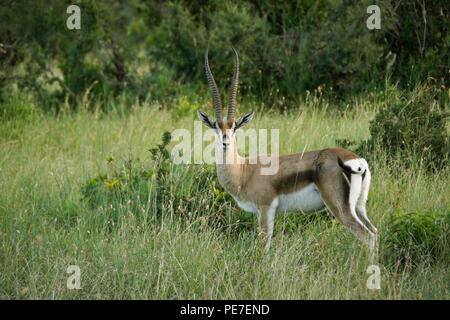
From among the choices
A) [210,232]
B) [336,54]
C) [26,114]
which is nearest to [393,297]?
[210,232]

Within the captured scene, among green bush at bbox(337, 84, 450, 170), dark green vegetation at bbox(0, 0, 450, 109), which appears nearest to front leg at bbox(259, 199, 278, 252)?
green bush at bbox(337, 84, 450, 170)

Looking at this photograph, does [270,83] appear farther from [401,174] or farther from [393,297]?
[393,297]

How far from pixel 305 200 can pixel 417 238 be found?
3.21 feet

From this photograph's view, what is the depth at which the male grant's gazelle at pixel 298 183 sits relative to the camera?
14.5ft

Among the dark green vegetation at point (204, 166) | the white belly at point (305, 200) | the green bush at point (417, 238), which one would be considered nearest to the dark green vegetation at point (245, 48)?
the dark green vegetation at point (204, 166)

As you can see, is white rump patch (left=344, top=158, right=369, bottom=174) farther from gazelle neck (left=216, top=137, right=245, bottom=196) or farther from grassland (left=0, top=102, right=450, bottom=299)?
gazelle neck (left=216, top=137, right=245, bottom=196)

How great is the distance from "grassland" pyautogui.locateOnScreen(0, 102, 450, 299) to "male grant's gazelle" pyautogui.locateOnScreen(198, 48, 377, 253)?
7.7 inches

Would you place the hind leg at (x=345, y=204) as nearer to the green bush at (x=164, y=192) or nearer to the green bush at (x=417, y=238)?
the green bush at (x=417, y=238)

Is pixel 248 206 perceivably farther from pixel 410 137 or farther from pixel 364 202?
pixel 410 137

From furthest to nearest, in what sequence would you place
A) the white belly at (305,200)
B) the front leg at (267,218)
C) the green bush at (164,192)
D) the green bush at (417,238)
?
the green bush at (164,192) → the front leg at (267,218) → the white belly at (305,200) → the green bush at (417,238)

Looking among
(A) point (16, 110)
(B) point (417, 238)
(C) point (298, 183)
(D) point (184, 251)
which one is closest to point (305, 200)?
(C) point (298, 183)

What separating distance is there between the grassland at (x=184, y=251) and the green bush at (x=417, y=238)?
9 centimetres

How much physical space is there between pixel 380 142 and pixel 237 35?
13.7ft

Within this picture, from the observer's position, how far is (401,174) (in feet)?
18.2
